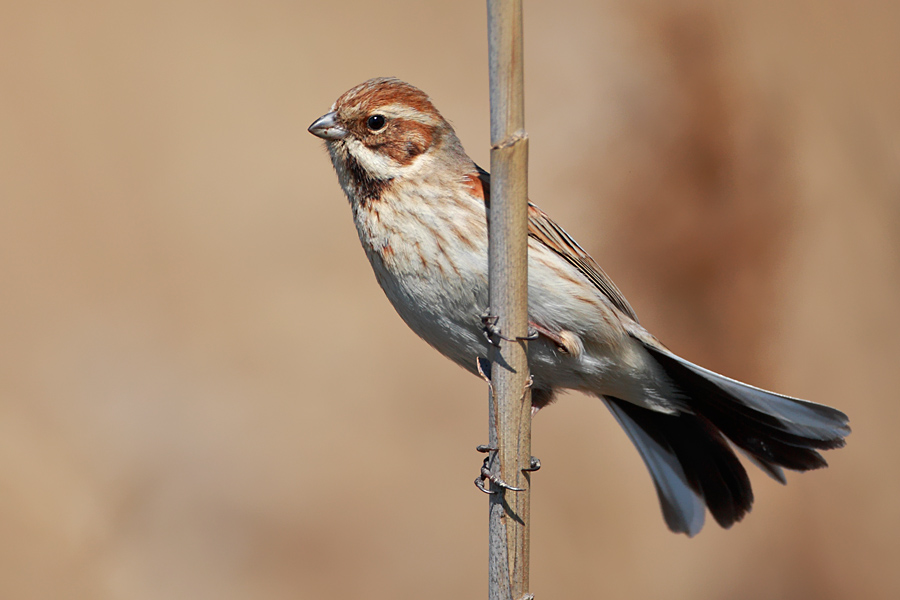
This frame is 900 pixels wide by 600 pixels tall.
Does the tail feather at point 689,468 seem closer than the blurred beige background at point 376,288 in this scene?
Yes

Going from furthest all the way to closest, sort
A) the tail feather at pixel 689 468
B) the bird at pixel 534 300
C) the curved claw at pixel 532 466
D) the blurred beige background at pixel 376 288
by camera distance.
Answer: the blurred beige background at pixel 376 288, the tail feather at pixel 689 468, the bird at pixel 534 300, the curved claw at pixel 532 466

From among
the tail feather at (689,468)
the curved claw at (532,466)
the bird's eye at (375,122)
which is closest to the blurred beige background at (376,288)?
the tail feather at (689,468)

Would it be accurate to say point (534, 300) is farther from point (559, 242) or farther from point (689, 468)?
point (689, 468)

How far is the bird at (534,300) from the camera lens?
241 centimetres

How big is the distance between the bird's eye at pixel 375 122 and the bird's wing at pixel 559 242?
38 centimetres

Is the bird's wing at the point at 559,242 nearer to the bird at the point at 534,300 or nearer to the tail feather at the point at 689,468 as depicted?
the bird at the point at 534,300

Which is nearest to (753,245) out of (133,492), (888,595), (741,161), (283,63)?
(741,161)

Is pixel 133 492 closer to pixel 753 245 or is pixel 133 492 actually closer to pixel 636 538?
pixel 636 538

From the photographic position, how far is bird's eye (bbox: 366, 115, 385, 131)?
258 cm

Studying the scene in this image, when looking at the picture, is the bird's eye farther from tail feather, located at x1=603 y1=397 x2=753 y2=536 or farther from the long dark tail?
tail feather, located at x1=603 y1=397 x2=753 y2=536

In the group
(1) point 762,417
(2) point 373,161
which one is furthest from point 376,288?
(1) point 762,417

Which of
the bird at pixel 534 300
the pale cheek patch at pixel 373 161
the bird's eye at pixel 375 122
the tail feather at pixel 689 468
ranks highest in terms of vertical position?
the bird's eye at pixel 375 122

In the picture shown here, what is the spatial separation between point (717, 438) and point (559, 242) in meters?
0.99

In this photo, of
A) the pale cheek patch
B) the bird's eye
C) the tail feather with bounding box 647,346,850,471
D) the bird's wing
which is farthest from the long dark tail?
the bird's eye
